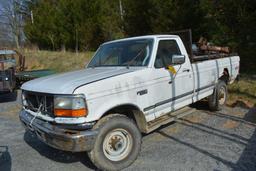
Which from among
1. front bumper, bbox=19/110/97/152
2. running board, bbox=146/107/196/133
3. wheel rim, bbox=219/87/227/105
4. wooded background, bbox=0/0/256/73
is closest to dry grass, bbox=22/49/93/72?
wooded background, bbox=0/0/256/73

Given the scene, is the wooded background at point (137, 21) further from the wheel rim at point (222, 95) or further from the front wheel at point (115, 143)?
the front wheel at point (115, 143)

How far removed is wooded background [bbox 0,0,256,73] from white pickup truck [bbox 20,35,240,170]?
599 cm

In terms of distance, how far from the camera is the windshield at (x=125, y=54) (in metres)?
4.47

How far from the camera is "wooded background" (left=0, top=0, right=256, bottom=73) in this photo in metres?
10.2

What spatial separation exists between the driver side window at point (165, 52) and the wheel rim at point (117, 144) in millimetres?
1347

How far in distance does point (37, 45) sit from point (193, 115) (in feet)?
72.9

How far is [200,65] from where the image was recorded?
5.43m

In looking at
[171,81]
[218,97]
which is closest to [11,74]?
[171,81]

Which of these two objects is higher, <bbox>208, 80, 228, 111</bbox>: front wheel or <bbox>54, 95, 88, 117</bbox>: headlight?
<bbox>54, 95, 88, 117</bbox>: headlight

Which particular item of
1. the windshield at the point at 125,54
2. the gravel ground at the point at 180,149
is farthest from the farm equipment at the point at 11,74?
the windshield at the point at 125,54

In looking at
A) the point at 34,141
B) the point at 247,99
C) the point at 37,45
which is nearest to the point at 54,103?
the point at 34,141

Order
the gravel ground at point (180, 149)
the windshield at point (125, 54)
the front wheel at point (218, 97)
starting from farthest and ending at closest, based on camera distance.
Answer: the front wheel at point (218, 97)
the windshield at point (125, 54)
the gravel ground at point (180, 149)

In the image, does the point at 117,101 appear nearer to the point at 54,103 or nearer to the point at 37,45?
the point at 54,103

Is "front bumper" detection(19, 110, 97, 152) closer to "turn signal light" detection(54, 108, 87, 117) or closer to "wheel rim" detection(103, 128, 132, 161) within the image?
"turn signal light" detection(54, 108, 87, 117)
